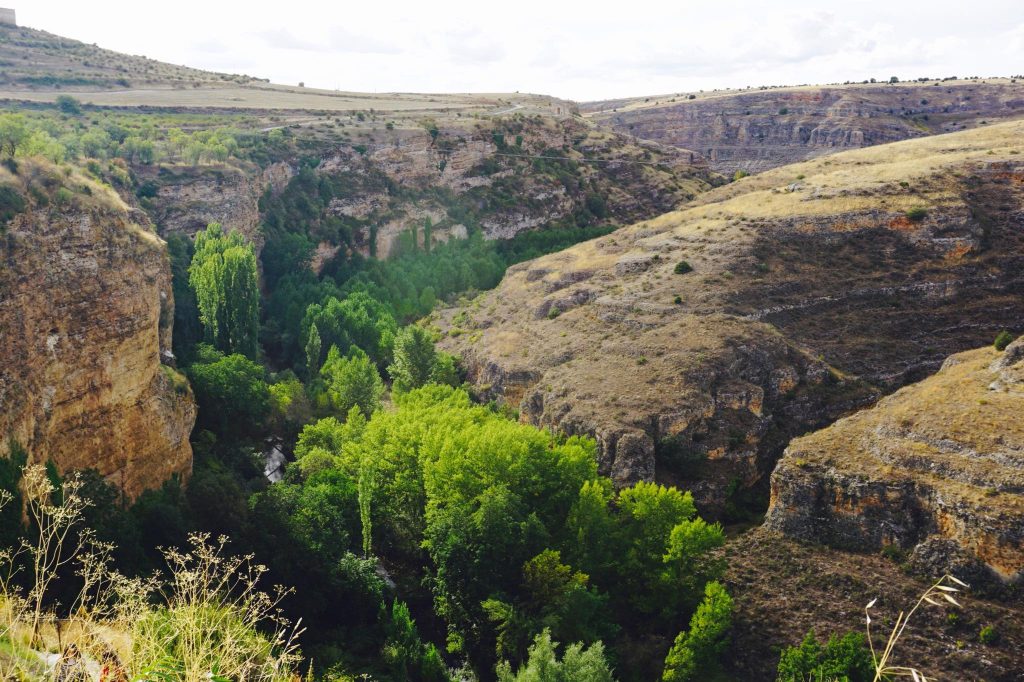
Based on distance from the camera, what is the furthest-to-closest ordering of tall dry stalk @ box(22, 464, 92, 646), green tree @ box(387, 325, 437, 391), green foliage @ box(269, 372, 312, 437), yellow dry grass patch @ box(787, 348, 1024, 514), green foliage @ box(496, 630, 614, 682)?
1. green tree @ box(387, 325, 437, 391)
2. green foliage @ box(269, 372, 312, 437)
3. yellow dry grass patch @ box(787, 348, 1024, 514)
4. green foliage @ box(496, 630, 614, 682)
5. tall dry stalk @ box(22, 464, 92, 646)

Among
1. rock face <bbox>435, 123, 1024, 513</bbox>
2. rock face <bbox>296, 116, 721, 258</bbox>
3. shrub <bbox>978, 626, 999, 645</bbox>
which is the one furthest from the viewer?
rock face <bbox>296, 116, 721, 258</bbox>

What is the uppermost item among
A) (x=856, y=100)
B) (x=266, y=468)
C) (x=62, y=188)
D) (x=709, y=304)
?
(x=856, y=100)

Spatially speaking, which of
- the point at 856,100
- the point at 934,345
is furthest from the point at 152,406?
the point at 856,100

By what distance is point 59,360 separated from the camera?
36062mm

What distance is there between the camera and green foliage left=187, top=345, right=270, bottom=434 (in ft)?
183

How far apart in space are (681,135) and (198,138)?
403 ft

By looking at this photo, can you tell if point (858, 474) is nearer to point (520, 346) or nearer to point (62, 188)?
point (520, 346)

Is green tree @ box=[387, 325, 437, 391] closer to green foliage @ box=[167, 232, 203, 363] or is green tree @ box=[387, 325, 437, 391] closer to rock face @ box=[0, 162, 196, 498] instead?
green foliage @ box=[167, 232, 203, 363]

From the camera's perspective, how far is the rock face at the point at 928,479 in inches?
1407

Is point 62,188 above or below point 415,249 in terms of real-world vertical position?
above

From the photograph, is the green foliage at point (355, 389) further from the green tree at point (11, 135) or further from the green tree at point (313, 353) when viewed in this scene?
the green tree at point (11, 135)

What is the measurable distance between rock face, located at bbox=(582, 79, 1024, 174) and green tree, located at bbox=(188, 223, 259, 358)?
419 feet

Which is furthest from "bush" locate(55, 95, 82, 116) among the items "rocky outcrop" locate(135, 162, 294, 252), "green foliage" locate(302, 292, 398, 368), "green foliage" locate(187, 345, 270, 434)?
"green foliage" locate(187, 345, 270, 434)

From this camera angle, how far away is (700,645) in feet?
113
